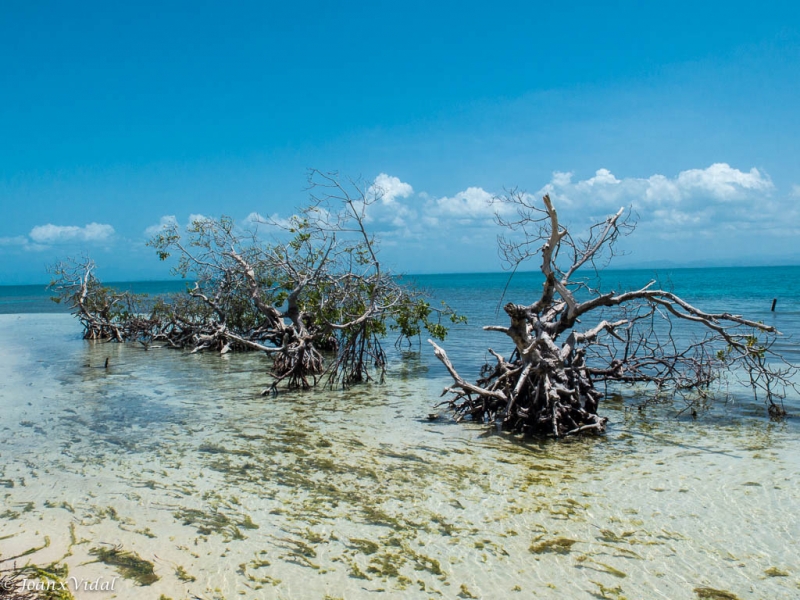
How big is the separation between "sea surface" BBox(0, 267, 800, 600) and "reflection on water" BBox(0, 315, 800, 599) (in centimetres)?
2

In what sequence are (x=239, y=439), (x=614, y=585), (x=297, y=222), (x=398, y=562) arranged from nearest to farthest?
(x=614, y=585) → (x=398, y=562) → (x=239, y=439) → (x=297, y=222)

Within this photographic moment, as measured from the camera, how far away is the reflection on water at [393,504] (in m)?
5.05

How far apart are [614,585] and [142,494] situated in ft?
15.9

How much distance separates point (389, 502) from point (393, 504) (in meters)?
0.07

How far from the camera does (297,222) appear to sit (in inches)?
628

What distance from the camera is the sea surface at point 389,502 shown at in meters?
5.04

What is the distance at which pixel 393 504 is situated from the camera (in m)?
6.57

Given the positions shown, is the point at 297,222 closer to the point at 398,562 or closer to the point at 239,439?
the point at 239,439

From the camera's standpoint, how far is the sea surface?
504 centimetres

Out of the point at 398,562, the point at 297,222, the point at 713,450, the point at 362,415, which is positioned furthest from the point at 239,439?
the point at 297,222

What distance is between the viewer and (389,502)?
663cm

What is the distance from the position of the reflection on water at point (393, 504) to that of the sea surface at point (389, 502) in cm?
2

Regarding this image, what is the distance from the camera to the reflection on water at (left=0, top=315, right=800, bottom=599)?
5.05 m

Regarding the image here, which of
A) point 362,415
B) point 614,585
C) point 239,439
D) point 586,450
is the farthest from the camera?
point 362,415
